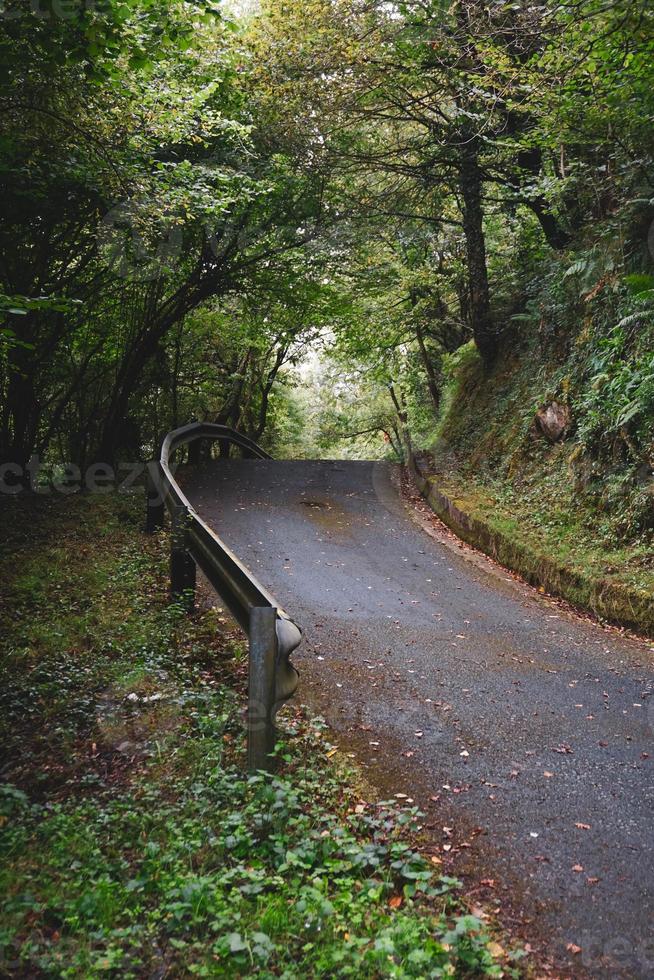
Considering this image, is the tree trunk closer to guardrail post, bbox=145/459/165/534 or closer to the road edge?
the road edge

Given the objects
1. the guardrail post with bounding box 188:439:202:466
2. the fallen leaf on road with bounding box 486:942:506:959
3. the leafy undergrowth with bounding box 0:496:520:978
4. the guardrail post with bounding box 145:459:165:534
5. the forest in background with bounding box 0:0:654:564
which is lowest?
the fallen leaf on road with bounding box 486:942:506:959

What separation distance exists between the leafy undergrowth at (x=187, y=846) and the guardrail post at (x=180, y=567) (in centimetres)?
109

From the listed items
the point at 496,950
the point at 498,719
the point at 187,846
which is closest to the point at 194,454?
the point at 498,719

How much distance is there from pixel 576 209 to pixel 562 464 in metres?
6.21

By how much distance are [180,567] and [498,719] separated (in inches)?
149

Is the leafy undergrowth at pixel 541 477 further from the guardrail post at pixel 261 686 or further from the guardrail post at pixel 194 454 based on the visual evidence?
the guardrail post at pixel 194 454

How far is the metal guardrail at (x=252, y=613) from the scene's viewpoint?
3.87 meters

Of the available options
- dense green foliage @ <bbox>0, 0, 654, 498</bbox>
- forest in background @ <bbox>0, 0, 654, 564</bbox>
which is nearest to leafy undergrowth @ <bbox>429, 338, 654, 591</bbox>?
forest in background @ <bbox>0, 0, 654, 564</bbox>

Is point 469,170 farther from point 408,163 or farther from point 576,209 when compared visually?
point 576,209

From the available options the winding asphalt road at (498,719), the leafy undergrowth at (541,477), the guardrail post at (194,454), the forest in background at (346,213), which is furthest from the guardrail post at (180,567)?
the guardrail post at (194,454)

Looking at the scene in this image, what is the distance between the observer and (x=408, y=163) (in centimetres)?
1437

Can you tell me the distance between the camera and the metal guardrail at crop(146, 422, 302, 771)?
3867mm

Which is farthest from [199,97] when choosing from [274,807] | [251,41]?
[274,807]

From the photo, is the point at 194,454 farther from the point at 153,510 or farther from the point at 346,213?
the point at 346,213
